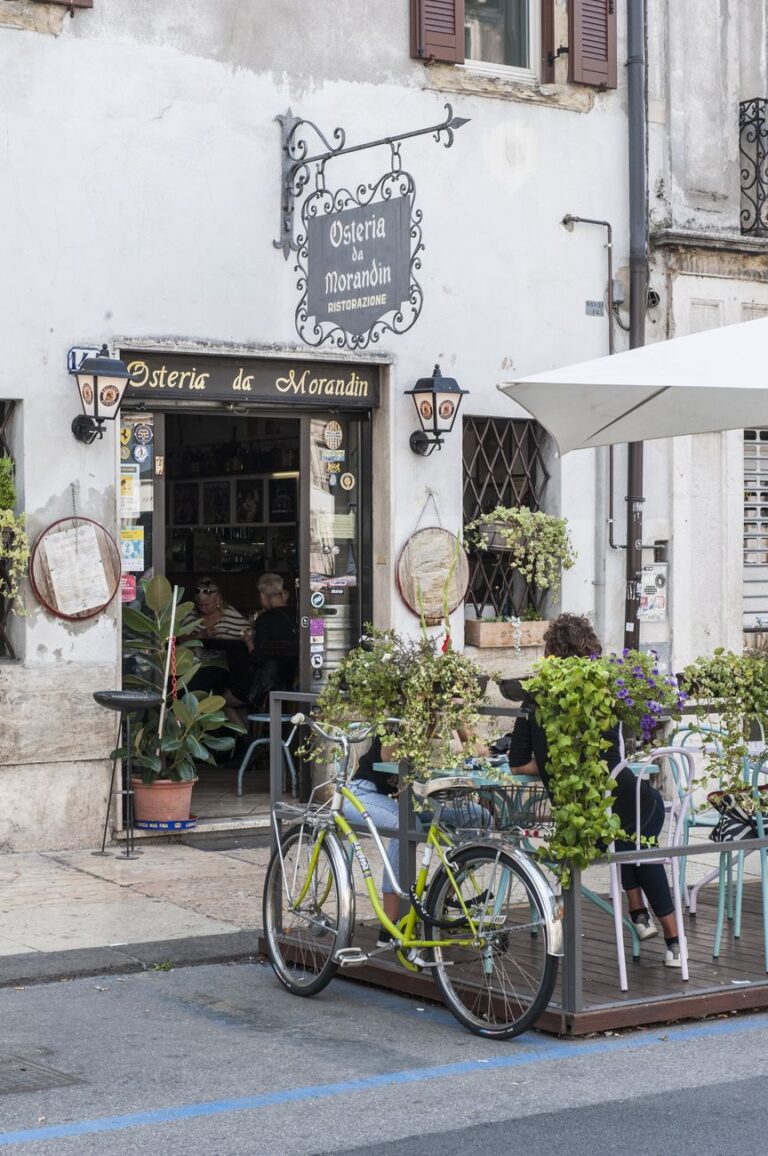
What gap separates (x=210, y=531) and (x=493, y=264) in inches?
142

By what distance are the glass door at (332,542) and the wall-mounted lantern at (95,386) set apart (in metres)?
1.76

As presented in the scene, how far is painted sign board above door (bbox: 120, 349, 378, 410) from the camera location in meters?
10.8

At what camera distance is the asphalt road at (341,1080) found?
204 inches

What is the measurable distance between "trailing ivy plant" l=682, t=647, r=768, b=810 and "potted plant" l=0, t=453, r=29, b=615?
444 centimetres

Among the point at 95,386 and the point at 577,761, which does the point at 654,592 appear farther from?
the point at 577,761

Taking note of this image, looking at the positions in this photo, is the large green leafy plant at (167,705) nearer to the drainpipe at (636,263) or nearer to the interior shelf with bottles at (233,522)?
the interior shelf with bottles at (233,522)

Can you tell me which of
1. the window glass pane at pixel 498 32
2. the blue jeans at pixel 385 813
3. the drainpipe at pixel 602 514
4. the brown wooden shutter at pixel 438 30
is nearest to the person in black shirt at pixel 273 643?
the drainpipe at pixel 602 514

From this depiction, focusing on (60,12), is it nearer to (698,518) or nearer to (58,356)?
(58,356)

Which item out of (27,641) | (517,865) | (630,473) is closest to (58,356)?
(27,641)

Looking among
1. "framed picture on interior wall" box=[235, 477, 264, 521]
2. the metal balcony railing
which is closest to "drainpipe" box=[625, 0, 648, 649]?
the metal balcony railing

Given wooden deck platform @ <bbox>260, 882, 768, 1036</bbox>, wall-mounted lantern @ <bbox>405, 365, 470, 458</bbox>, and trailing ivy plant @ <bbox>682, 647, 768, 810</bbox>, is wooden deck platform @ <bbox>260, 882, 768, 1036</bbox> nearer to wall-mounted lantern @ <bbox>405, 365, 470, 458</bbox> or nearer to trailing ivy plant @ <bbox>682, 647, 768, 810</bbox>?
trailing ivy plant @ <bbox>682, 647, 768, 810</bbox>

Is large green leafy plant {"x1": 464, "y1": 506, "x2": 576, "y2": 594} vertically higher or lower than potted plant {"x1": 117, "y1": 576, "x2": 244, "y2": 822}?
higher

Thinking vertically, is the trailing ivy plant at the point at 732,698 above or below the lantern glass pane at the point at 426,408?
below

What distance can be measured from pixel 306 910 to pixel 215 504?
725cm
